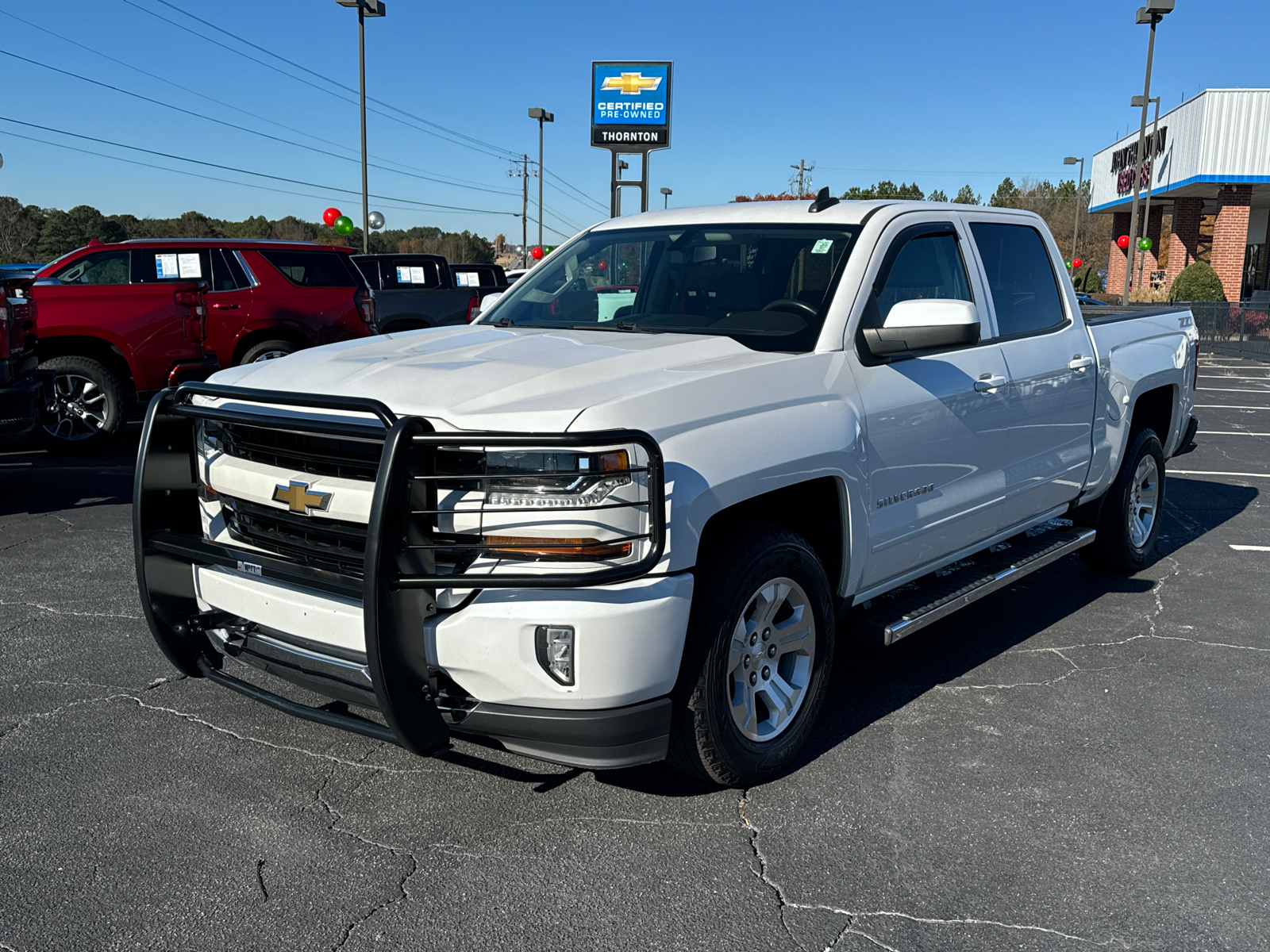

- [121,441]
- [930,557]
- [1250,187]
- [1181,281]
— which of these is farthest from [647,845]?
[1250,187]

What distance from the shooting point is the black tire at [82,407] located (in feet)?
34.0

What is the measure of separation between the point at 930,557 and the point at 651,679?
1837 millimetres

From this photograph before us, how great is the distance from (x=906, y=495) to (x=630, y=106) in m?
21.2

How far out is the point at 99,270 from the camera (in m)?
10.8

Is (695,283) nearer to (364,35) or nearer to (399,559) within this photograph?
(399,559)

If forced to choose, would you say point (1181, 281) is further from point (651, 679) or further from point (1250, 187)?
point (651, 679)

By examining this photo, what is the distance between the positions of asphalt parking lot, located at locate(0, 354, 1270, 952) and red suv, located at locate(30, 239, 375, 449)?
5843 mm

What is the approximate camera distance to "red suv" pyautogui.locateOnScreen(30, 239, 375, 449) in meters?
10.4

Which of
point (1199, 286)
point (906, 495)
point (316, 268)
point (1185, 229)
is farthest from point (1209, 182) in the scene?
point (906, 495)

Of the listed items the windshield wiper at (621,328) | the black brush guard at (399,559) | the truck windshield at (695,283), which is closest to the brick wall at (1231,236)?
the truck windshield at (695,283)

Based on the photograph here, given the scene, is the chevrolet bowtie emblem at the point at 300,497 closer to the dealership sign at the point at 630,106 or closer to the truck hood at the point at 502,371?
the truck hood at the point at 502,371

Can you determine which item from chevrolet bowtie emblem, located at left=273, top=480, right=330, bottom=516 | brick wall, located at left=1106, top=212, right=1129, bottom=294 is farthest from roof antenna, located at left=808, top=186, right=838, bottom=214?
brick wall, located at left=1106, top=212, right=1129, bottom=294

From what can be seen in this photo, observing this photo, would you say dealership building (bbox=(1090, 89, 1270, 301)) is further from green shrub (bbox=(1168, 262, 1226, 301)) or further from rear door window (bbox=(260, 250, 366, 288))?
rear door window (bbox=(260, 250, 366, 288))

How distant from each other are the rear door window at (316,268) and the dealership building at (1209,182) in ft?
85.2
